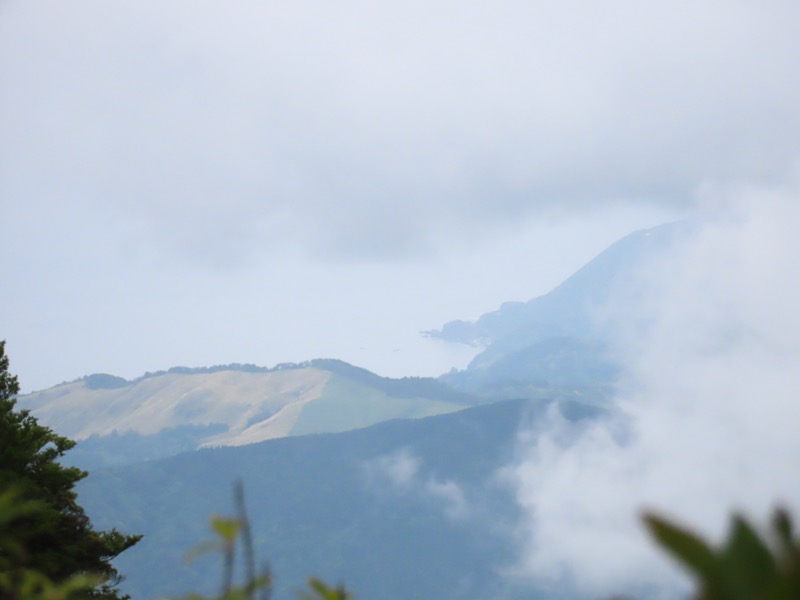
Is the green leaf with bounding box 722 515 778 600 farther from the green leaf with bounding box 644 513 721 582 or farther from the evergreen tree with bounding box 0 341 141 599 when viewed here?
the evergreen tree with bounding box 0 341 141 599

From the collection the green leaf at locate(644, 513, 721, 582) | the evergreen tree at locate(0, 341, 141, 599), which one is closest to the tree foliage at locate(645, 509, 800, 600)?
the green leaf at locate(644, 513, 721, 582)

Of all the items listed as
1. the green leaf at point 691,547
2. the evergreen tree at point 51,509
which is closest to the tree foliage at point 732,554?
the green leaf at point 691,547

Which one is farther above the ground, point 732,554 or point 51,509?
point 51,509

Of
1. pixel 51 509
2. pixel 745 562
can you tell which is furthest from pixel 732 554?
pixel 51 509

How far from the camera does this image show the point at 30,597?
437 centimetres

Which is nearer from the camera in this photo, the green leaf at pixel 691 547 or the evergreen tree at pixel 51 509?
the green leaf at pixel 691 547

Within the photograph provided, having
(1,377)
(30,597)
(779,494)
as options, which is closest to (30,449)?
(1,377)

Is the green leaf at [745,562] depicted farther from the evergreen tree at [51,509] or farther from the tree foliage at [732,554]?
the evergreen tree at [51,509]

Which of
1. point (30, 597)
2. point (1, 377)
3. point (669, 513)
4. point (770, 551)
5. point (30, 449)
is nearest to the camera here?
point (770, 551)

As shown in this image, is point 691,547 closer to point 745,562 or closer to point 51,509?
point 745,562

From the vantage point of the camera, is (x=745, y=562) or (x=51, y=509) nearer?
(x=745, y=562)

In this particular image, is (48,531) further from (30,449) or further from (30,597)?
(30,597)

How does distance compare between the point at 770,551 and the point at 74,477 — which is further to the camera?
the point at 74,477

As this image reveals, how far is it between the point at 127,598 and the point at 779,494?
33.1 meters
